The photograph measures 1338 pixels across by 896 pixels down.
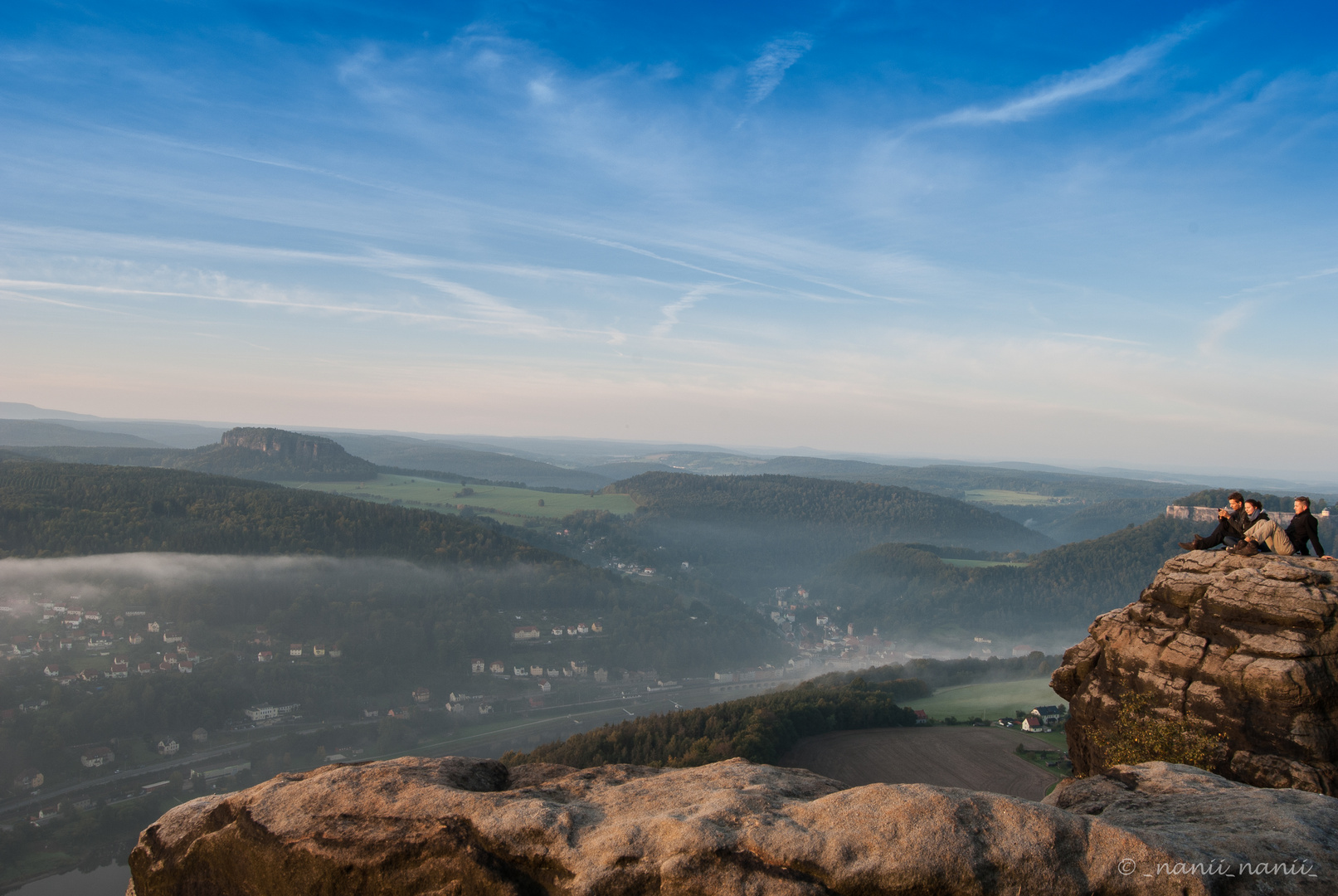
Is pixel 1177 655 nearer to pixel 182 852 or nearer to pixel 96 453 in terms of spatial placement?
pixel 182 852

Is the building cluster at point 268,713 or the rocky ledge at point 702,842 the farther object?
the building cluster at point 268,713

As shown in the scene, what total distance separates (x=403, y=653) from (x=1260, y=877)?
341 ft

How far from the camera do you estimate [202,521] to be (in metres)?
108

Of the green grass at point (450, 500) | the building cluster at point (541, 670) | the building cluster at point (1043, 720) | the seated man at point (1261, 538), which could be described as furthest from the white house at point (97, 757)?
the green grass at point (450, 500)

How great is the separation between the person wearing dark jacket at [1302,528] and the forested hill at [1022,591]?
136677mm

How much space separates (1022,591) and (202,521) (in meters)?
167

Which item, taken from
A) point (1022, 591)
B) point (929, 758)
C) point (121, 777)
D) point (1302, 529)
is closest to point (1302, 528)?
point (1302, 529)

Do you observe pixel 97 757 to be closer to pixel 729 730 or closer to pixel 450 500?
pixel 729 730

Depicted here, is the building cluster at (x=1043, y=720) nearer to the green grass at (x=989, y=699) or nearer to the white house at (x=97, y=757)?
the green grass at (x=989, y=699)

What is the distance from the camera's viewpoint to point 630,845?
629 centimetres

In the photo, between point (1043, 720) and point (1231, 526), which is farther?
point (1043, 720)

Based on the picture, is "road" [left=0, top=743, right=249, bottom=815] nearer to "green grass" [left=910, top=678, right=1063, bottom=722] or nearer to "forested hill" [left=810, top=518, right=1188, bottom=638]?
"green grass" [left=910, top=678, right=1063, bottom=722]

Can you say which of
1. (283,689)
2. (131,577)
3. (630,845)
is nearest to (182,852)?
(630,845)

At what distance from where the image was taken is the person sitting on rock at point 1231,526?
592 inches
